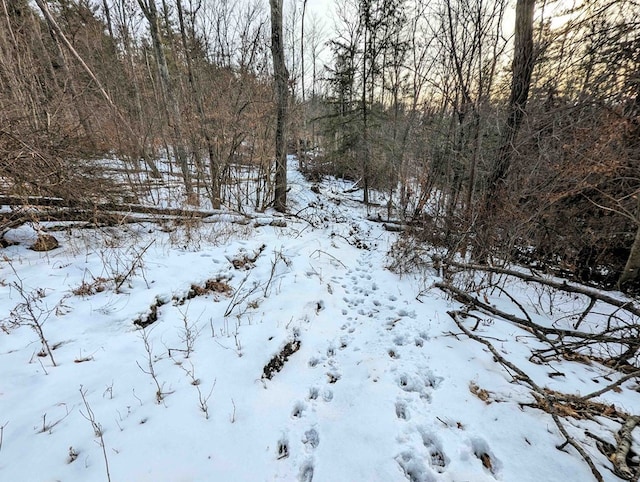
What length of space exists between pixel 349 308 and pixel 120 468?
2.84 m

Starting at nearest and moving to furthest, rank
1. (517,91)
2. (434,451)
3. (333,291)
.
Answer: (434,451) < (333,291) < (517,91)

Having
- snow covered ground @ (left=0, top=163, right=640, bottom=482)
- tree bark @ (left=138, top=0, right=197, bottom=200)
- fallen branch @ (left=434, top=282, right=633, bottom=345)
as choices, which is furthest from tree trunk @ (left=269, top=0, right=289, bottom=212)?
fallen branch @ (left=434, top=282, right=633, bottom=345)

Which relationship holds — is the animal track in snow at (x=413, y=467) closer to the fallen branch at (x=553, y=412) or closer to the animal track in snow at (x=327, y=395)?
the animal track in snow at (x=327, y=395)

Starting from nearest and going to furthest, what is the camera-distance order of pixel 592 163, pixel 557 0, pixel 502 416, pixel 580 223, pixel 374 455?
pixel 374 455
pixel 502 416
pixel 557 0
pixel 592 163
pixel 580 223

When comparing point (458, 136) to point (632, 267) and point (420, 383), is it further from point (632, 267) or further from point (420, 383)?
point (420, 383)

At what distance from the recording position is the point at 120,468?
1.55 metres

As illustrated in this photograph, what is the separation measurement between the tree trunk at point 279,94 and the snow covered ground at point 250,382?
4.29 m

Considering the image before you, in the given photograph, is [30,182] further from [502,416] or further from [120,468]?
[502,416]

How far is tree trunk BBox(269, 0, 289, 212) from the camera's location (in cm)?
662

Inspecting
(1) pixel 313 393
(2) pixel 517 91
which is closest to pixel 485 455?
(1) pixel 313 393

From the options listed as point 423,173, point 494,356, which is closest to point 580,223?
point 423,173

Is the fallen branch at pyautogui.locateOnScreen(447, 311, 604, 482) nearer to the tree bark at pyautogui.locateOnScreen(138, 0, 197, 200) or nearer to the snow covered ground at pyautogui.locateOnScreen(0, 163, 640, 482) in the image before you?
the snow covered ground at pyautogui.locateOnScreen(0, 163, 640, 482)

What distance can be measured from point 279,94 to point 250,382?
715 cm

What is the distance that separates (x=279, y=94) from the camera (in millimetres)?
7074
